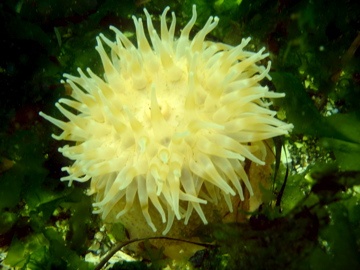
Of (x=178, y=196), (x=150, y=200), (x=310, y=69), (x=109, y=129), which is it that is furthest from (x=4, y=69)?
(x=310, y=69)

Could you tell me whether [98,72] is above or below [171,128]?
above

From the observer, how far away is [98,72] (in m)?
3.69

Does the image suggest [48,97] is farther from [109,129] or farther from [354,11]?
[354,11]

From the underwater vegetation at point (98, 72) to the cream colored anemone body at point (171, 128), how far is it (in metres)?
0.30

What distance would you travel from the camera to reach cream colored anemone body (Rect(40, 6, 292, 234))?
104 inches

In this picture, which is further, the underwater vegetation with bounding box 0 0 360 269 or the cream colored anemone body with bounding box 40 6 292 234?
the underwater vegetation with bounding box 0 0 360 269

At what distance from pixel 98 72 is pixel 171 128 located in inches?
50.7

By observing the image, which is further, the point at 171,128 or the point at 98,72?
the point at 98,72

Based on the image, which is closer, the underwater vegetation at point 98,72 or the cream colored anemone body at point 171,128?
the cream colored anemone body at point 171,128

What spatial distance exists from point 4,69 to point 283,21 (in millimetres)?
2484

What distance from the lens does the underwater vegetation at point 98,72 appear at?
9.69 ft

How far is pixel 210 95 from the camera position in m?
2.82

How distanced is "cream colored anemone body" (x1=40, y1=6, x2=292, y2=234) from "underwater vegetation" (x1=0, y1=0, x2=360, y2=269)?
298 millimetres

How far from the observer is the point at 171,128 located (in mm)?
2760
